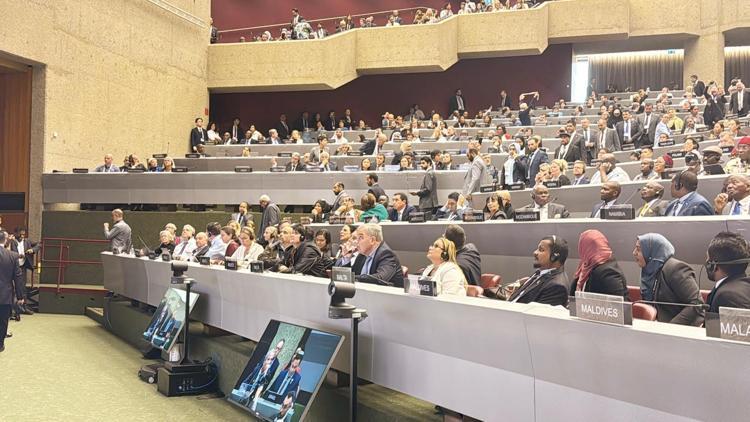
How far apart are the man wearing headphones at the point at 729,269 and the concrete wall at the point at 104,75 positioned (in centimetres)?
1300

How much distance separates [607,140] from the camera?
37.6ft

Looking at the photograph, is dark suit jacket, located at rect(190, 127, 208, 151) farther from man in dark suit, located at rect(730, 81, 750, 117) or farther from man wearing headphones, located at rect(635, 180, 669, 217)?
man wearing headphones, located at rect(635, 180, 669, 217)

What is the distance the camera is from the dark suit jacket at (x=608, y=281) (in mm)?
3635

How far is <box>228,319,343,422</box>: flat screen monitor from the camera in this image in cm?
395

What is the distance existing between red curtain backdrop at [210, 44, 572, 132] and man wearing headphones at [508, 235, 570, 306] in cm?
1838

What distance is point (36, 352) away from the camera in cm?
795

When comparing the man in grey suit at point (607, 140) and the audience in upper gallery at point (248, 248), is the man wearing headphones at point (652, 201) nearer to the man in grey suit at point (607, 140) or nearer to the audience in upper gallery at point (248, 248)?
the audience in upper gallery at point (248, 248)

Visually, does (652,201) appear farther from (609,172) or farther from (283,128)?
(283,128)

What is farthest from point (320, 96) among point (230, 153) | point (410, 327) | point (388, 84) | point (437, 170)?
point (410, 327)

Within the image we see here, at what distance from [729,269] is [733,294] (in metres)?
0.17

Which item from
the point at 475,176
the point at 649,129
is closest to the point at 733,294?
the point at 475,176

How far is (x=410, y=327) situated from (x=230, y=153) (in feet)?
45.6

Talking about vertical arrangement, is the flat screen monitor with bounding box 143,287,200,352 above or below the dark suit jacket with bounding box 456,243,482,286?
below

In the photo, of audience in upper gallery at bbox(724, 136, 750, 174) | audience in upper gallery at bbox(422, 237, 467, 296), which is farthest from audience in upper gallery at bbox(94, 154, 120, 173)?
audience in upper gallery at bbox(724, 136, 750, 174)
